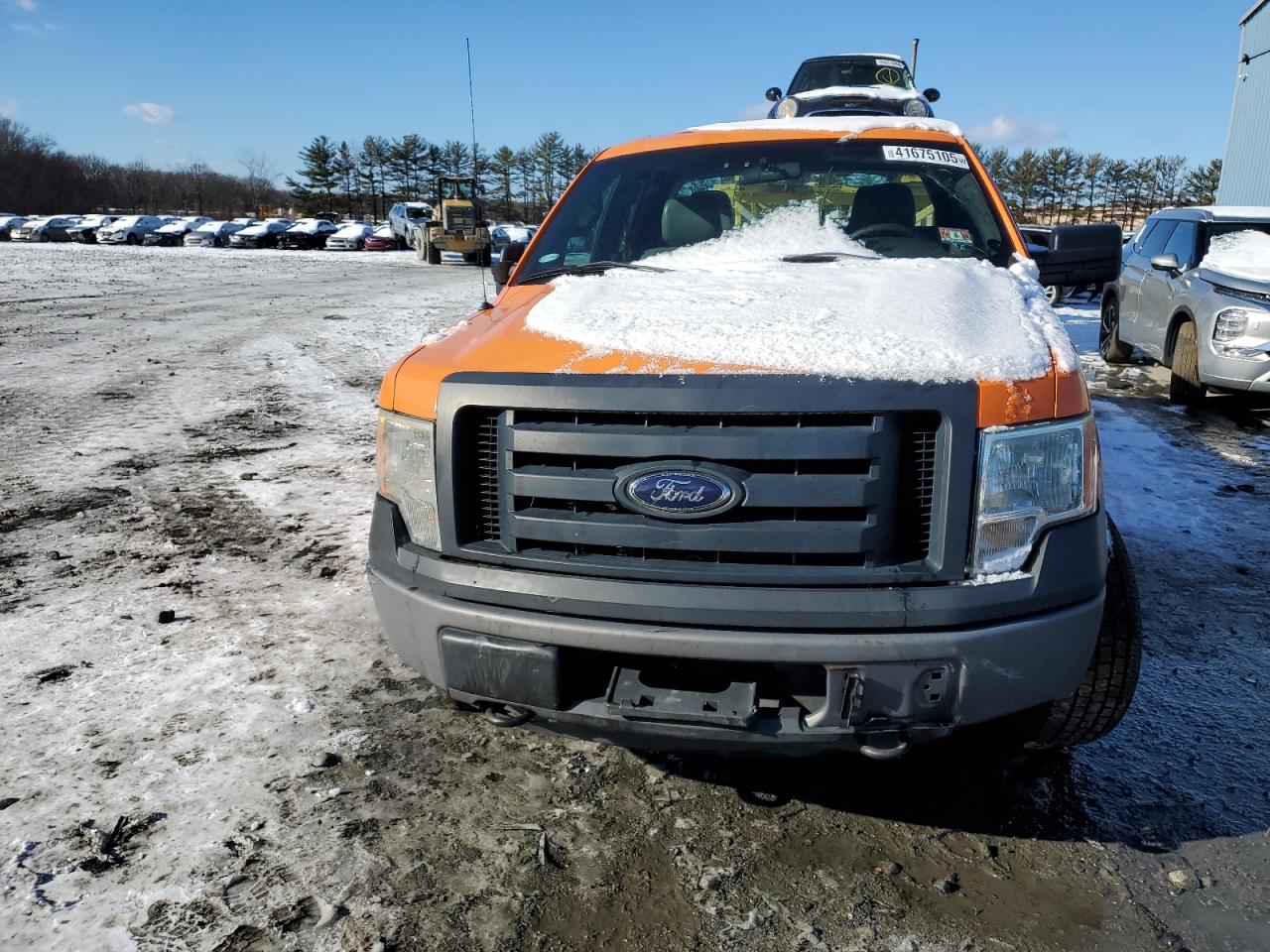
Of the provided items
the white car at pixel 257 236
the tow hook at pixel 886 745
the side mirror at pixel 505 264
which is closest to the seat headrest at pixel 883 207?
the side mirror at pixel 505 264

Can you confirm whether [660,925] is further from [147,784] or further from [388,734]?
[147,784]

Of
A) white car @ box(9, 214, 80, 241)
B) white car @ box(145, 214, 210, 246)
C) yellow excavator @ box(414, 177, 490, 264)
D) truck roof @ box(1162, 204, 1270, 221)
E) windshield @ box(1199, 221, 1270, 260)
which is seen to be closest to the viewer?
windshield @ box(1199, 221, 1270, 260)

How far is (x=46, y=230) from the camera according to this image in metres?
43.8

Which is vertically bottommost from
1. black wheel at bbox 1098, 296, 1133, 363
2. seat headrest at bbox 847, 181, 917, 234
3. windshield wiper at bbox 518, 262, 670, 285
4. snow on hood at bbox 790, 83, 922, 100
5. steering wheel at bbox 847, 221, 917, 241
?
black wheel at bbox 1098, 296, 1133, 363

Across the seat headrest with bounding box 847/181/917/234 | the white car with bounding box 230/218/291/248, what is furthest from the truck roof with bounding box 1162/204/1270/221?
the white car with bounding box 230/218/291/248

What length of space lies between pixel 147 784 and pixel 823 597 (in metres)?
1.99

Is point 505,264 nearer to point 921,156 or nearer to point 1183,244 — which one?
point 921,156

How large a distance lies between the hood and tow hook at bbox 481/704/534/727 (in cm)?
78

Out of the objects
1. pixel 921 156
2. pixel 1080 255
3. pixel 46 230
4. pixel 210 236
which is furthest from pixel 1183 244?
pixel 46 230

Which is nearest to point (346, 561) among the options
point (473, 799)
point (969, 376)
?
point (473, 799)

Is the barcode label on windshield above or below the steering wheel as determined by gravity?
above

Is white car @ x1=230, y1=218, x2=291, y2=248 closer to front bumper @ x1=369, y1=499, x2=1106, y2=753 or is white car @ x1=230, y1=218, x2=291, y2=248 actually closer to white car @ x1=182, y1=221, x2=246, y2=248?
white car @ x1=182, y1=221, x2=246, y2=248

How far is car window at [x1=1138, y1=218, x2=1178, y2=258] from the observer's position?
350 inches

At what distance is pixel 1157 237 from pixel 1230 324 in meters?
2.51
